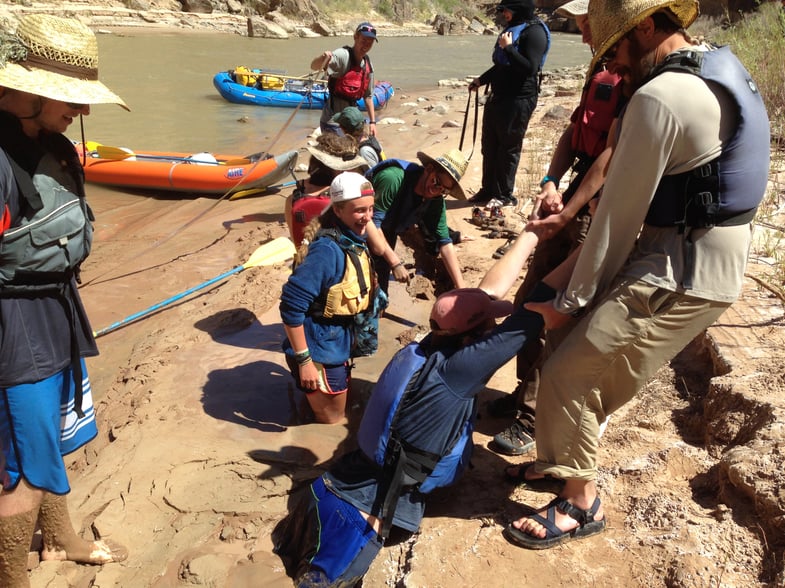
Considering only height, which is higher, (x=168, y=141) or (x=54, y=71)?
(x=54, y=71)

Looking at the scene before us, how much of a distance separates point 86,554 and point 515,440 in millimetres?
1941

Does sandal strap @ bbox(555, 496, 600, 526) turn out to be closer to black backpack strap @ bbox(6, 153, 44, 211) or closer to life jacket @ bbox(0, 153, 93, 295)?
life jacket @ bbox(0, 153, 93, 295)

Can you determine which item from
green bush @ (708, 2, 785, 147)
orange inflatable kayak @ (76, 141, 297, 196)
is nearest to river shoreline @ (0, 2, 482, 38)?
orange inflatable kayak @ (76, 141, 297, 196)

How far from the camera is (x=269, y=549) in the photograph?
2.75 metres

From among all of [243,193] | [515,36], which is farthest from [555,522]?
[243,193]

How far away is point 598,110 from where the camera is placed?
2994 mm

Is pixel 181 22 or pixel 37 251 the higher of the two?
pixel 37 251

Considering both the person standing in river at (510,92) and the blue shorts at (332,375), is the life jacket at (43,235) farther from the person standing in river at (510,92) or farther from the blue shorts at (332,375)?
the person standing in river at (510,92)

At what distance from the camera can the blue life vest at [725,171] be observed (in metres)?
1.85

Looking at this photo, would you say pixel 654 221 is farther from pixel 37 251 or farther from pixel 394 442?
pixel 37 251

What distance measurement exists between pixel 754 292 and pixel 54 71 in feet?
11.9

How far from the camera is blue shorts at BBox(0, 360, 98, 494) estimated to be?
2.20 meters

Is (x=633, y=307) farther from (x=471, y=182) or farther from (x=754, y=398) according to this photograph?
(x=471, y=182)

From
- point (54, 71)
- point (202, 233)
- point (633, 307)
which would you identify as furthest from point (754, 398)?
point (202, 233)
